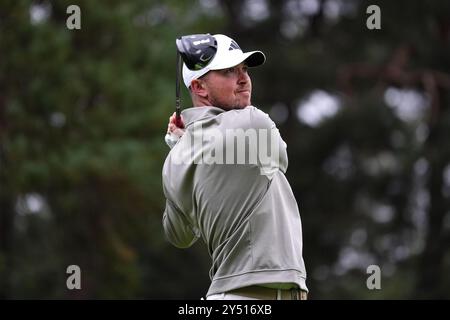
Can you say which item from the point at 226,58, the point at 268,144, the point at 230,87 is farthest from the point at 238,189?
the point at 226,58

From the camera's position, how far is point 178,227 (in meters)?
4.58

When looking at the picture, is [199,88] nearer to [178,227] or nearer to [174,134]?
[174,134]

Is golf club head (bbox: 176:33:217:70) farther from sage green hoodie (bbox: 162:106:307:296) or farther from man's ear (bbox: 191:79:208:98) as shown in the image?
sage green hoodie (bbox: 162:106:307:296)

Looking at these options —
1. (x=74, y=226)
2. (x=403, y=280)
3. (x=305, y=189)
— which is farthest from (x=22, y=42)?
(x=403, y=280)

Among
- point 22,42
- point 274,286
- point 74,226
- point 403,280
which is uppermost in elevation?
point 22,42

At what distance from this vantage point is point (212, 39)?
4.45 meters

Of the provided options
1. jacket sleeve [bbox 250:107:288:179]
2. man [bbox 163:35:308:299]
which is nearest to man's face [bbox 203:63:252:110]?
man [bbox 163:35:308:299]

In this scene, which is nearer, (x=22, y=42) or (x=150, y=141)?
(x=22, y=42)

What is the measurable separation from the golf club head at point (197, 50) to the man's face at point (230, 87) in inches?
2.5

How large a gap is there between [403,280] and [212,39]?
54.4 ft

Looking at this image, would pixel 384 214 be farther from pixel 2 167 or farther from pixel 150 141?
pixel 2 167

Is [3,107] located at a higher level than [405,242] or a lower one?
higher

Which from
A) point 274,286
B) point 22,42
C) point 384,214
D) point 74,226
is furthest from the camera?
point 384,214

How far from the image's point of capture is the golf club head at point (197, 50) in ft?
14.4
